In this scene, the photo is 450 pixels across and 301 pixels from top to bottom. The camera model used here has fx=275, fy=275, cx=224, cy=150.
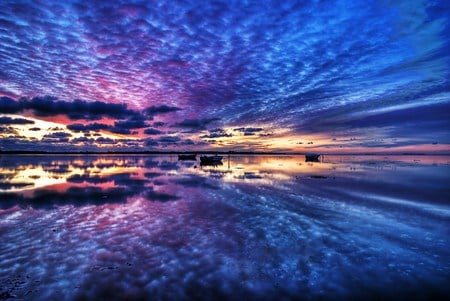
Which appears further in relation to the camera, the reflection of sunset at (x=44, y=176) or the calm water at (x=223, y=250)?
the reflection of sunset at (x=44, y=176)

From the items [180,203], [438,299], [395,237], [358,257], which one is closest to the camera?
[438,299]

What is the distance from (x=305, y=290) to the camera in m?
7.48

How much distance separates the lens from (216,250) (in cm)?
1056

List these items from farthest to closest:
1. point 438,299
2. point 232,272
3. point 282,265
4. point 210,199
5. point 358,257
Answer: point 210,199 → point 358,257 → point 282,265 → point 232,272 → point 438,299

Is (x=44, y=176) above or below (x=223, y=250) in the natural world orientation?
above

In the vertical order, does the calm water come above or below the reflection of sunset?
below

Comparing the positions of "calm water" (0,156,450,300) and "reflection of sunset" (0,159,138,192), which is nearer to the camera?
"calm water" (0,156,450,300)

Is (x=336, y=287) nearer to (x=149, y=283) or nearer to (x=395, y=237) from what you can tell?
(x=149, y=283)

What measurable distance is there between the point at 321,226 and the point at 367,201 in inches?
361

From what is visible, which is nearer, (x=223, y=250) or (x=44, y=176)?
(x=223, y=250)

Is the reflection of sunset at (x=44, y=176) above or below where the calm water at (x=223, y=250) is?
above

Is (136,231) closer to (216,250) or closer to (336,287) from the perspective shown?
(216,250)

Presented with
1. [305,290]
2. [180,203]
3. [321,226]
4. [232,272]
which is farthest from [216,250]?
[180,203]

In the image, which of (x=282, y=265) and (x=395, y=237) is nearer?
(x=282, y=265)
